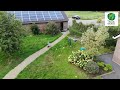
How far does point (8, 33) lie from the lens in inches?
573

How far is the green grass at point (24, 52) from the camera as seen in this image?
48.6ft

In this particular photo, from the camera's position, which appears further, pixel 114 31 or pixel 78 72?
pixel 114 31

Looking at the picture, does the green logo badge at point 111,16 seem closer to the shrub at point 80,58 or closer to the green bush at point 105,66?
the shrub at point 80,58

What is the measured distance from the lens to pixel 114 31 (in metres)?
19.3

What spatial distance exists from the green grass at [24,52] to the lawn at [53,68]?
127 centimetres

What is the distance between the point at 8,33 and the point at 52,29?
771 cm

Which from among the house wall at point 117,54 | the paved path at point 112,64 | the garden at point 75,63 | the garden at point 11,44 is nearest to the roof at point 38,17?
the garden at point 11,44

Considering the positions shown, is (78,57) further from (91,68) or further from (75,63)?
(91,68)

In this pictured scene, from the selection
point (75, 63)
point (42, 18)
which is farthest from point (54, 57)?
point (42, 18)
